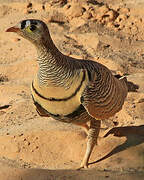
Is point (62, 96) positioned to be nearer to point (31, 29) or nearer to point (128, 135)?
point (31, 29)

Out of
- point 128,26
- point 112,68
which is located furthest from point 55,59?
point 128,26

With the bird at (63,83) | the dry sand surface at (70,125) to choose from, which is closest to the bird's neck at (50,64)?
the bird at (63,83)

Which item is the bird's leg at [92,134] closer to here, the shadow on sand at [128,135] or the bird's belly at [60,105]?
the shadow on sand at [128,135]

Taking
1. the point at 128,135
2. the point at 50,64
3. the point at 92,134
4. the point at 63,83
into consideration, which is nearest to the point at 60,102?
the point at 63,83

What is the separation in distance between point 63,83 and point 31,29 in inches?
21.4

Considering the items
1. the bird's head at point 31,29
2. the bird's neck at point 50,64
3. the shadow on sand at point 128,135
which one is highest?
the bird's head at point 31,29

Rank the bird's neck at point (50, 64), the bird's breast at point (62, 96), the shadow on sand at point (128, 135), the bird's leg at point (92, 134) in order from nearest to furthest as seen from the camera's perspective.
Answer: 1. the bird's neck at point (50, 64)
2. the bird's breast at point (62, 96)
3. the bird's leg at point (92, 134)
4. the shadow on sand at point (128, 135)

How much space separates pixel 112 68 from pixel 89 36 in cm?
101

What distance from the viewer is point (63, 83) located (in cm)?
374

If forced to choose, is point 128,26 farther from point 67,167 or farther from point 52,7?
point 67,167

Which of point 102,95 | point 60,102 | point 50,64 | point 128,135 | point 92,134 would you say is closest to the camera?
point 50,64

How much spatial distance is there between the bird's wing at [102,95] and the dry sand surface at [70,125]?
53cm

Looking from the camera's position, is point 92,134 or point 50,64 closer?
point 50,64

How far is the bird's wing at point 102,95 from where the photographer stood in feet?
12.5
